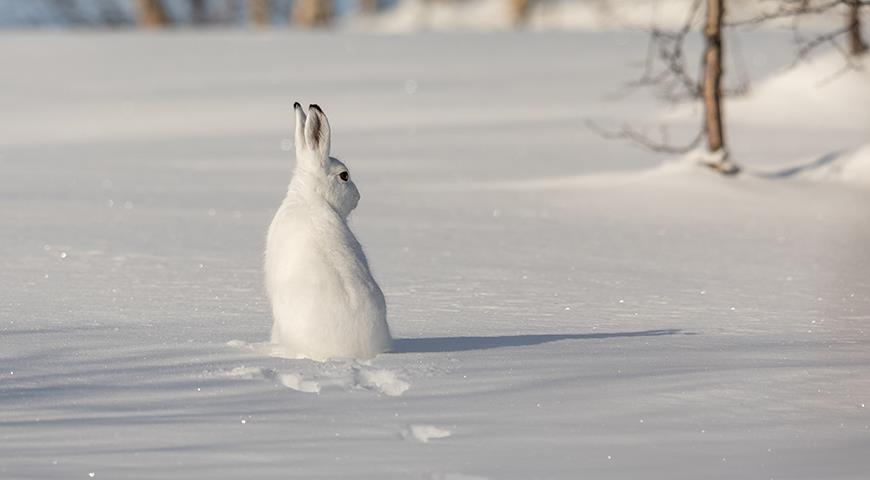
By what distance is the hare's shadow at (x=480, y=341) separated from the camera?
19.1 feet

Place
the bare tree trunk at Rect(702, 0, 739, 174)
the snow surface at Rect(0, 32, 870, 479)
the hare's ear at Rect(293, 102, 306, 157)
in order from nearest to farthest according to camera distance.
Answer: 1. the snow surface at Rect(0, 32, 870, 479)
2. the hare's ear at Rect(293, 102, 306, 157)
3. the bare tree trunk at Rect(702, 0, 739, 174)

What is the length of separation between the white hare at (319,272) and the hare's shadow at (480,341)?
347 millimetres

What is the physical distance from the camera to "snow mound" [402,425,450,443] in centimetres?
462

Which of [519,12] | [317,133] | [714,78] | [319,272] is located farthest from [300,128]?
[519,12]

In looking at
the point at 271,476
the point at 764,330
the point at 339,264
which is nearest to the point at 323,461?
the point at 271,476

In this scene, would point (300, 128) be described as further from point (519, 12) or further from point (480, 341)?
point (519, 12)

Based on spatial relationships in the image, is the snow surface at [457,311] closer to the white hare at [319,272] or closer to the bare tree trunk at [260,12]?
the white hare at [319,272]

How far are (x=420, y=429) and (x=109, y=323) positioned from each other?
2.08 metres

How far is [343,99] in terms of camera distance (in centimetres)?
1955

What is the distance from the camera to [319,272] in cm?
523

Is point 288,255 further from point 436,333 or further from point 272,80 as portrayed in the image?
point 272,80

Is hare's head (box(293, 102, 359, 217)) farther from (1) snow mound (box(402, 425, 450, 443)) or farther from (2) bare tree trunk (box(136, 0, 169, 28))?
(2) bare tree trunk (box(136, 0, 169, 28))

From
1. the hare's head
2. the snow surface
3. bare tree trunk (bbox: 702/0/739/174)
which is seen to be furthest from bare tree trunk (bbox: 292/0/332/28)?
the hare's head

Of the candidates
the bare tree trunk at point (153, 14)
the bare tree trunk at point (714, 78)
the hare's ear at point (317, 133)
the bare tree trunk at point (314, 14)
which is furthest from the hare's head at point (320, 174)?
the bare tree trunk at point (153, 14)
